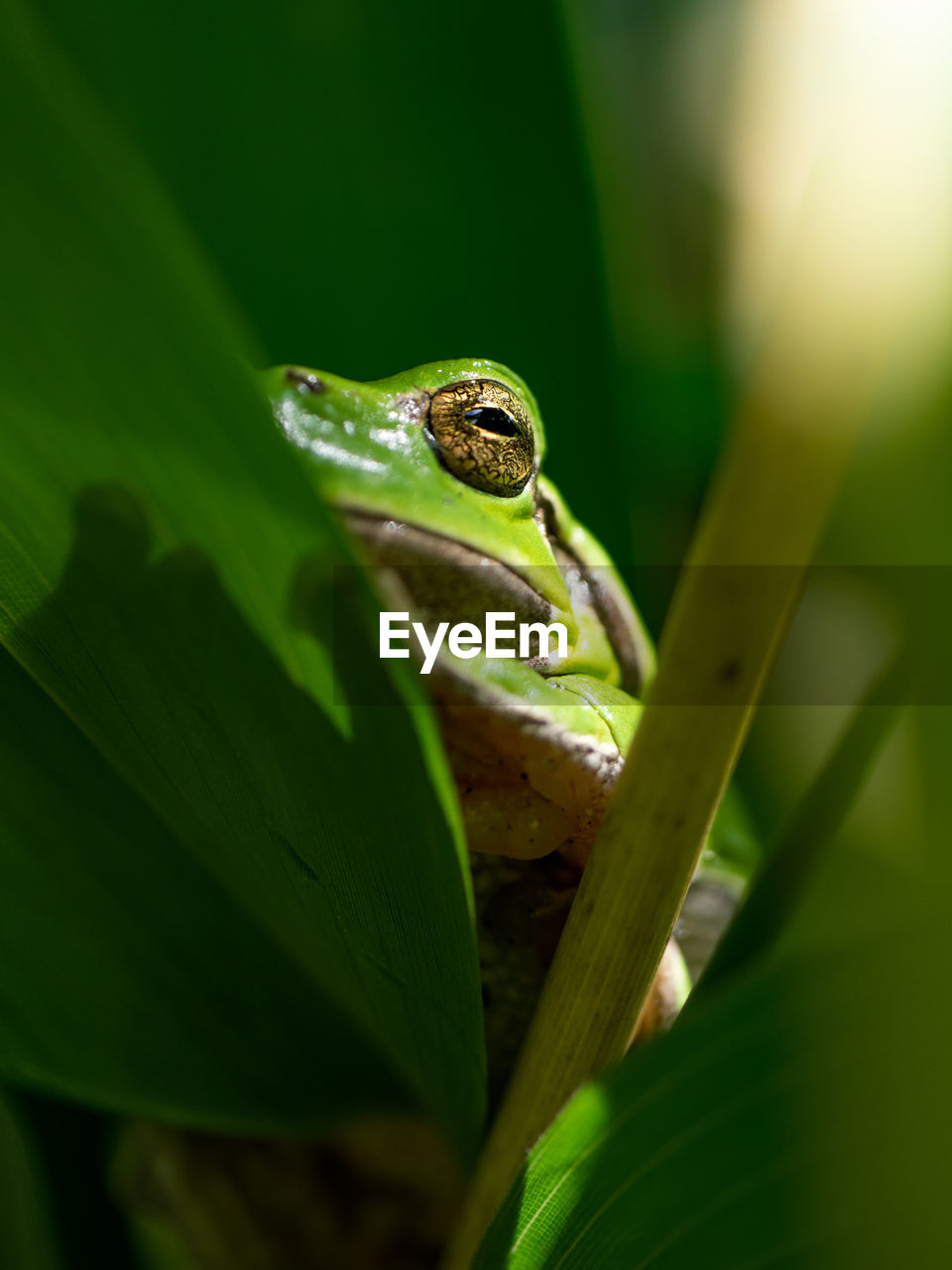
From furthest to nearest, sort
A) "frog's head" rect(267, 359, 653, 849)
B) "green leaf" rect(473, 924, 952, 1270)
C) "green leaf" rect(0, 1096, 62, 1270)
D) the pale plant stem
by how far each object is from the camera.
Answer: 1. "green leaf" rect(0, 1096, 62, 1270)
2. "frog's head" rect(267, 359, 653, 849)
3. the pale plant stem
4. "green leaf" rect(473, 924, 952, 1270)

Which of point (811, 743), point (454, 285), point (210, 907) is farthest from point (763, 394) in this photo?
point (811, 743)

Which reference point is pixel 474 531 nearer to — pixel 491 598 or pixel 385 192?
pixel 491 598

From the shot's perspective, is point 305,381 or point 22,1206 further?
point 22,1206

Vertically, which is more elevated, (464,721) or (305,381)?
(305,381)

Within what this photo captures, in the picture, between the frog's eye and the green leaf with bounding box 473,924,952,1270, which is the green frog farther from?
the green leaf with bounding box 473,924,952,1270

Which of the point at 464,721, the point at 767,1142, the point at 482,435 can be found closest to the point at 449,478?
the point at 482,435

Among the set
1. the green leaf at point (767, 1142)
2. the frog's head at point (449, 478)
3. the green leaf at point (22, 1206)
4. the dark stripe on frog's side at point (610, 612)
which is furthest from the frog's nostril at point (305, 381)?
the green leaf at point (22, 1206)

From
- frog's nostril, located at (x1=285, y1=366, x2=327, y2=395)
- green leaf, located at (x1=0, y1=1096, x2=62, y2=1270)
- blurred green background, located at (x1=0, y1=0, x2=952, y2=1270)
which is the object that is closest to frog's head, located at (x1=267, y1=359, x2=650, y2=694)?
frog's nostril, located at (x1=285, y1=366, x2=327, y2=395)
